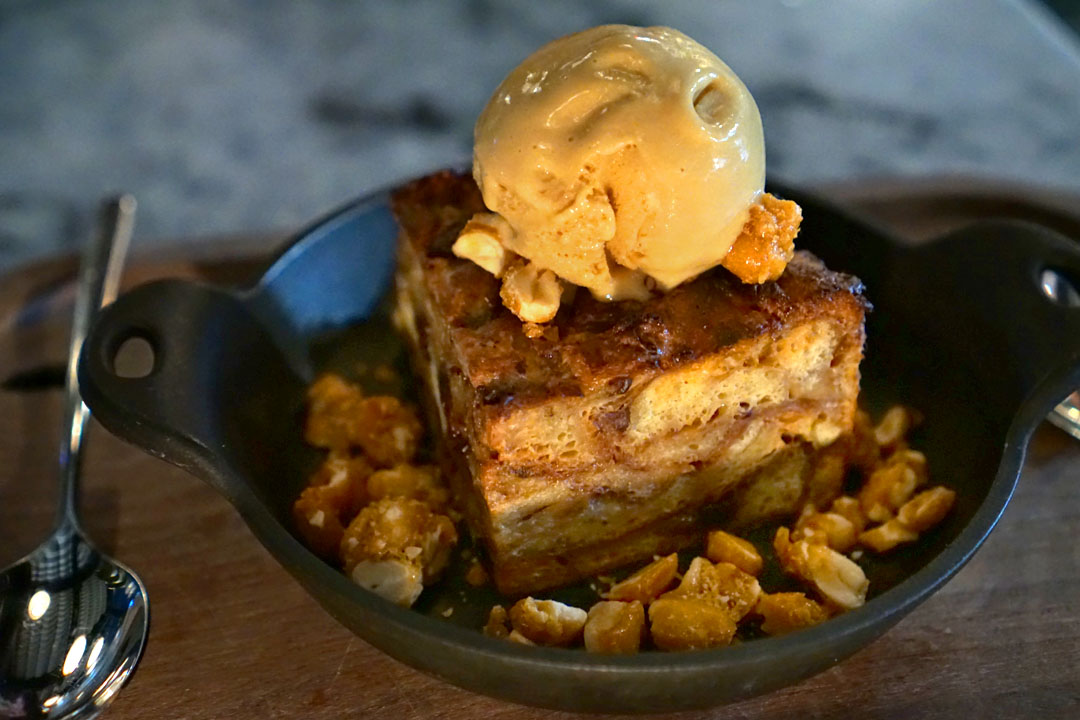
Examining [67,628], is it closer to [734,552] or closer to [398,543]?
[398,543]

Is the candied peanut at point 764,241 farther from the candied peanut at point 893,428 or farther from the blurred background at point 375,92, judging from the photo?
the blurred background at point 375,92

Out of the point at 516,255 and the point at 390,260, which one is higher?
the point at 516,255

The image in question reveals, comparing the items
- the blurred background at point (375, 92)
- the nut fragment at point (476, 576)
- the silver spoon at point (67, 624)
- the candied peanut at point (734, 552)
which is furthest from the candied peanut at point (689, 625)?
the blurred background at point (375, 92)

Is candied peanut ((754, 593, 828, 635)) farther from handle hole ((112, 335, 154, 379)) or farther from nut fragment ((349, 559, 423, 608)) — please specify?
handle hole ((112, 335, 154, 379))

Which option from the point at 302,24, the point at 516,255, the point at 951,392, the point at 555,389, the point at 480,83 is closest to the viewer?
the point at 555,389

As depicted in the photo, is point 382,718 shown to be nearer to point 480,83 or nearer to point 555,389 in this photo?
point 555,389

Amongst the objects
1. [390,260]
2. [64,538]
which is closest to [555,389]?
[390,260]

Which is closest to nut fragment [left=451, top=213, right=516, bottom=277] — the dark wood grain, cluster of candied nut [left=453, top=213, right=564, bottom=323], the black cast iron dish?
cluster of candied nut [left=453, top=213, right=564, bottom=323]
